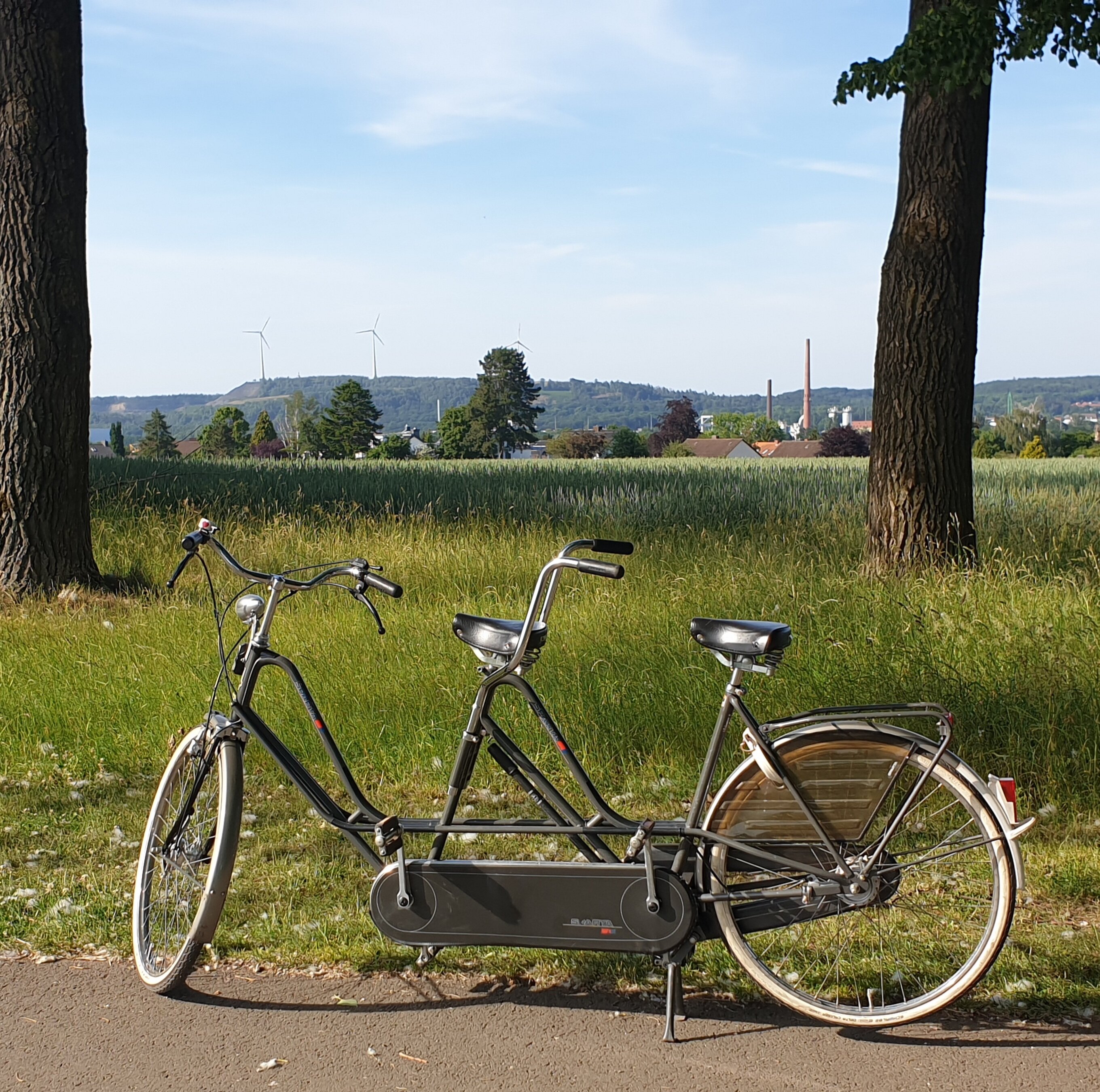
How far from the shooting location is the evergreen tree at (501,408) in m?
119

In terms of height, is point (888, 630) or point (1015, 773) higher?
point (888, 630)

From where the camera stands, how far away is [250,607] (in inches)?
147

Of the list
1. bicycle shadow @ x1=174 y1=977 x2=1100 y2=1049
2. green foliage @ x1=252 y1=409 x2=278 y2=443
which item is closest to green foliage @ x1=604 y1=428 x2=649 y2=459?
green foliage @ x1=252 y1=409 x2=278 y2=443

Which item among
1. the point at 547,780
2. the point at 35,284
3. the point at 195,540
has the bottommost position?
the point at 547,780

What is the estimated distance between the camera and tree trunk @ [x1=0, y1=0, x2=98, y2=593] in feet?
30.2

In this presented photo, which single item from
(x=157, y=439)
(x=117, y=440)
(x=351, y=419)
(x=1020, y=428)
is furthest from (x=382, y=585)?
(x=157, y=439)

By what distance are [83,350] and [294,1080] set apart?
7.79 meters

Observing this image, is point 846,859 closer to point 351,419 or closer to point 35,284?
point 35,284

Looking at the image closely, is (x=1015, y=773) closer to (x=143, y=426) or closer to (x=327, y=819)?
(x=327, y=819)

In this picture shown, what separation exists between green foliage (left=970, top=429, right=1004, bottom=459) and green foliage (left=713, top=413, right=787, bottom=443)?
45.3 metres

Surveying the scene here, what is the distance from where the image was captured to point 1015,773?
5.39m

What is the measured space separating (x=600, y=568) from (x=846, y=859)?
1.11 meters

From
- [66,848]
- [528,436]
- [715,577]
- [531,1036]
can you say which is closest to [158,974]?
[531,1036]

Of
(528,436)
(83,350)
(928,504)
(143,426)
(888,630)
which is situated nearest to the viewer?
(888,630)
